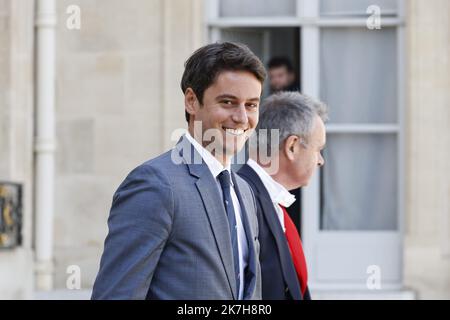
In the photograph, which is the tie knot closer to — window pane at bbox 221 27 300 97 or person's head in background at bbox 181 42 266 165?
person's head in background at bbox 181 42 266 165

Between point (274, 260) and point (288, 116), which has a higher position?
point (288, 116)

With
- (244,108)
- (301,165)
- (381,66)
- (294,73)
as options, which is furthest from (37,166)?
(244,108)

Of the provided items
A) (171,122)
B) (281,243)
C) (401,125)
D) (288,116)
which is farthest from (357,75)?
(281,243)

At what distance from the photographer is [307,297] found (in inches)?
188

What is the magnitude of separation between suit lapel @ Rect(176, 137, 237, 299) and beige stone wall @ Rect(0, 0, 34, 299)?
4808mm

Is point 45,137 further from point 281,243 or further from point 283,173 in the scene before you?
point 281,243

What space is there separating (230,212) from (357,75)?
5351 millimetres

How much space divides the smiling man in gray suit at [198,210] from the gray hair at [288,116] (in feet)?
3.60

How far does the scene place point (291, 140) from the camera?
4.94m

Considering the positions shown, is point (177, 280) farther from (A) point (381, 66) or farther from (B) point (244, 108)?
(A) point (381, 66)

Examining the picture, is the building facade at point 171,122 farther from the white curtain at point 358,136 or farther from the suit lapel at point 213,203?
the suit lapel at point 213,203

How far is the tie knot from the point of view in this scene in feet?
12.1

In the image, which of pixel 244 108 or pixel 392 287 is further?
pixel 392 287
